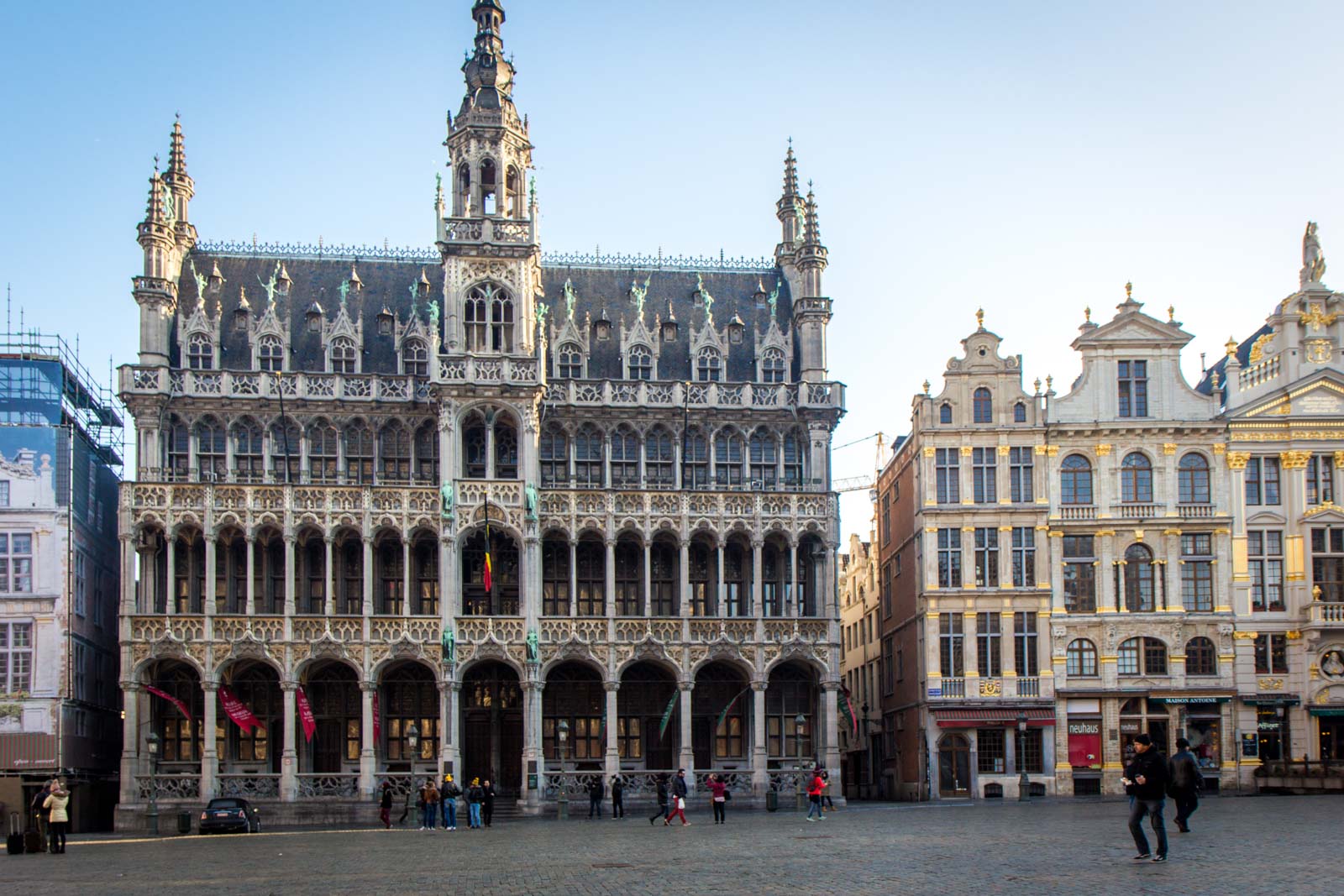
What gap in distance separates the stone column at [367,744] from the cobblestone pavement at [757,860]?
11911 millimetres

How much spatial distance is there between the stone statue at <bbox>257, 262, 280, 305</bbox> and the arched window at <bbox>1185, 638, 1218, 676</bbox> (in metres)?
44.3

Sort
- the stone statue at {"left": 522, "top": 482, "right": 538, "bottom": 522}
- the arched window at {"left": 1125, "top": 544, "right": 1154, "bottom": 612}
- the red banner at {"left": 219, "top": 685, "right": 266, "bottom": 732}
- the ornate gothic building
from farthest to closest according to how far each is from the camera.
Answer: the arched window at {"left": 1125, "top": 544, "right": 1154, "bottom": 612} → the stone statue at {"left": 522, "top": 482, "right": 538, "bottom": 522} → the ornate gothic building → the red banner at {"left": 219, "top": 685, "right": 266, "bottom": 732}

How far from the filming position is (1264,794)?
6631 centimetres

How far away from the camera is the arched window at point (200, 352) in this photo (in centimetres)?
7188

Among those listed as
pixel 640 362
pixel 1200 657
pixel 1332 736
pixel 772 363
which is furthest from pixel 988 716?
pixel 640 362

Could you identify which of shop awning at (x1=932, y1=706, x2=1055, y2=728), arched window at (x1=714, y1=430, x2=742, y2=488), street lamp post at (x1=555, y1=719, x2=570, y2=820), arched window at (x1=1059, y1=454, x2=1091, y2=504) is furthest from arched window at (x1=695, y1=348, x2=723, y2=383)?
shop awning at (x1=932, y1=706, x2=1055, y2=728)

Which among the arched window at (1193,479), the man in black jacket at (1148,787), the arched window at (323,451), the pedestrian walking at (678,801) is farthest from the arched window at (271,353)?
the man in black jacket at (1148,787)

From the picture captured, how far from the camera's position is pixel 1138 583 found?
2872 inches

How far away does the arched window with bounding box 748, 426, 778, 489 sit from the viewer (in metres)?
73.7

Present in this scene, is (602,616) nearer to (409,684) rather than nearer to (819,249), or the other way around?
(409,684)

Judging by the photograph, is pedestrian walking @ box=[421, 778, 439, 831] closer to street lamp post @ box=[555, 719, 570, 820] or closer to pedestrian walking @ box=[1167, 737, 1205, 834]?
street lamp post @ box=[555, 719, 570, 820]

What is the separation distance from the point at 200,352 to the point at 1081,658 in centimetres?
4170

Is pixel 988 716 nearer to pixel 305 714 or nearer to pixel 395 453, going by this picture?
pixel 395 453

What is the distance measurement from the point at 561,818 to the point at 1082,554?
26901 millimetres
